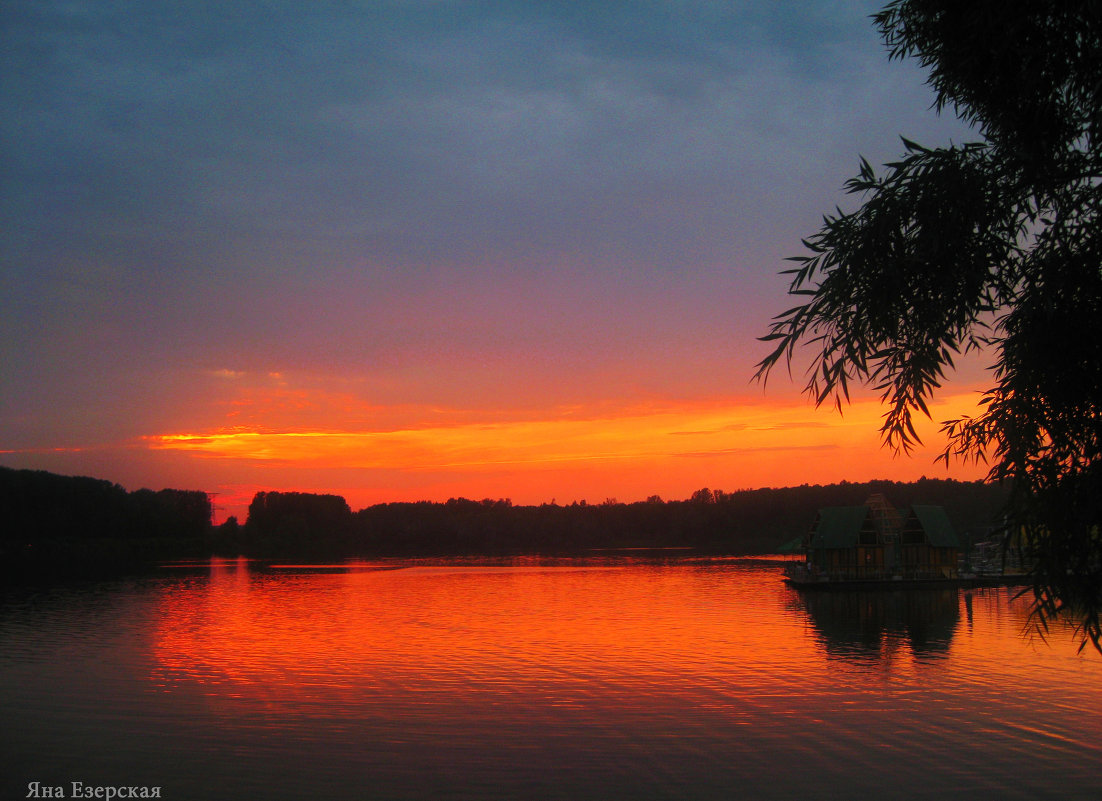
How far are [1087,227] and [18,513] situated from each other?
12308cm

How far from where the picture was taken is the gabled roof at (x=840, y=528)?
52281 mm

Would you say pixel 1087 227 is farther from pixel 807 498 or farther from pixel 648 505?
pixel 648 505

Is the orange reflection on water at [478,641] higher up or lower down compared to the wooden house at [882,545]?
lower down

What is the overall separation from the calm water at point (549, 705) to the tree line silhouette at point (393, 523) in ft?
233

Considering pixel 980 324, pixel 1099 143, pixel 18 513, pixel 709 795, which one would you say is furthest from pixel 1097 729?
pixel 18 513

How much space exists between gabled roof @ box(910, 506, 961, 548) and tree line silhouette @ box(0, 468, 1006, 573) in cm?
5246

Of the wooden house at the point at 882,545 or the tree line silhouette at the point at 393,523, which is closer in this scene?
the wooden house at the point at 882,545

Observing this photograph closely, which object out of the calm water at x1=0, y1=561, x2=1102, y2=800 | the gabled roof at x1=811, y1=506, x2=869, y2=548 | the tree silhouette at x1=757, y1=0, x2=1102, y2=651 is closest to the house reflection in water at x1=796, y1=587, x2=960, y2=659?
the calm water at x1=0, y1=561, x2=1102, y2=800

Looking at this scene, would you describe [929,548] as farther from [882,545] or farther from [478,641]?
[478,641]

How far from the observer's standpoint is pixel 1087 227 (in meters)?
7.04

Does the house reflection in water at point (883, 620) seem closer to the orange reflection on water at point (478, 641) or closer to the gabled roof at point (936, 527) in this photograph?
the orange reflection on water at point (478, 641)

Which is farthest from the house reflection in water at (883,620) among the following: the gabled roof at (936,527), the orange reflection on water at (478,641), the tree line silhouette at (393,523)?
the tree line silhouette at (393,523)

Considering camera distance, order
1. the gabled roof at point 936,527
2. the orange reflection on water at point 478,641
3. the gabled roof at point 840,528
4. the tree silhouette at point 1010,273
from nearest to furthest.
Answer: the tree silhouette at point 1010,273 → the orange reflection on water at point 478,641 → the gabled roof at point 936,527 → the gabled roof at point 840,528

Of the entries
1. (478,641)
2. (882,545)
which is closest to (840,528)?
(882,545)
